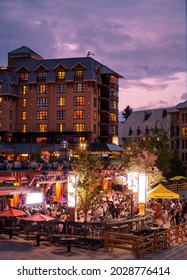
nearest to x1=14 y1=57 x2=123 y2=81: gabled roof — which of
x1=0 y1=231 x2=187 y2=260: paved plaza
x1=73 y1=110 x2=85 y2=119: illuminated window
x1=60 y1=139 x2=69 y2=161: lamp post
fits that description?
x1=73 y1=110 x2=85 y2=119: illuminated window

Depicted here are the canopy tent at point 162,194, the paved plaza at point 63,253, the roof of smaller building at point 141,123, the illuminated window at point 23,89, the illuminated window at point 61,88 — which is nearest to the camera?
the paved plaza at point 63,253

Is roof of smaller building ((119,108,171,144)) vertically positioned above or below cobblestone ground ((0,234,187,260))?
above

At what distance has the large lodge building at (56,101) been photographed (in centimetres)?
7119

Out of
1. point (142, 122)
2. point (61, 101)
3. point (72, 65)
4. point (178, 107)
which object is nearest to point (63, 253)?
point (61, 101)

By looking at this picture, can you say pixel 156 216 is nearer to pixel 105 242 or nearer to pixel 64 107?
pixel 105 242

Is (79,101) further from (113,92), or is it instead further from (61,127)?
(113,92)

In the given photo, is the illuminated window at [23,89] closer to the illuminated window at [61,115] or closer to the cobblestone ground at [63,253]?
the illuminated window at [61,115]

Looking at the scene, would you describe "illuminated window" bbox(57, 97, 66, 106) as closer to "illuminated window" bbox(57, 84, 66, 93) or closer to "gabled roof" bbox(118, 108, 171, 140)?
"illuminated window" bbox(57, 84, 66, 93)

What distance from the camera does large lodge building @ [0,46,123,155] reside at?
71.2 metres

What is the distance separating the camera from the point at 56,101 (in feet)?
238

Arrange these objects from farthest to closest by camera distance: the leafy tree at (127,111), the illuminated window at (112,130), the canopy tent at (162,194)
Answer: the leafy tree at (127,111)
the illuminated window at (112,130)
the canopy tent at (162,194)

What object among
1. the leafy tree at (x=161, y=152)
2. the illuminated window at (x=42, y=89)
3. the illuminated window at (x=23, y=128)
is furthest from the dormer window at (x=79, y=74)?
the leafy tree at (x=161, y=152)

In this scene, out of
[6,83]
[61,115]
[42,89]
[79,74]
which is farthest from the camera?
[42,89]

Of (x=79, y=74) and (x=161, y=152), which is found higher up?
(x=79, y=74)
